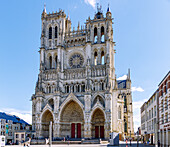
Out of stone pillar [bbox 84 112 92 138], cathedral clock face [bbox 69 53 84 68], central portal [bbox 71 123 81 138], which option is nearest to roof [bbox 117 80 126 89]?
cathedral clock face [bbox 69 53 84 68]

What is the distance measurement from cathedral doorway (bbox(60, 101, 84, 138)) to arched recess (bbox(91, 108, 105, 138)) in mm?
3173

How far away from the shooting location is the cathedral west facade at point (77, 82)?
60.6 metres

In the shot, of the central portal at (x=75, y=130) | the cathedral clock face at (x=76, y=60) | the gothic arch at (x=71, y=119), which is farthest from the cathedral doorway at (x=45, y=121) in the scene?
the cathedral clock face at (x=76, y=60)

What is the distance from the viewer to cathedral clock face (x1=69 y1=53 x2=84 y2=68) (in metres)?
67.1

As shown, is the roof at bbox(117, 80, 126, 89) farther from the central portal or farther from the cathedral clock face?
the central portal

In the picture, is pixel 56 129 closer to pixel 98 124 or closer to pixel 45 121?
pixel 45 121

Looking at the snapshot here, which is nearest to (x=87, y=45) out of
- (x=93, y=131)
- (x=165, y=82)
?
(x=93, y=131)

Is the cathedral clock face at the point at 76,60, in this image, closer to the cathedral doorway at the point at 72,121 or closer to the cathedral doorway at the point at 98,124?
the cathedral doorway at the point at 72,121

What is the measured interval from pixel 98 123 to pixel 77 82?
12.0 m

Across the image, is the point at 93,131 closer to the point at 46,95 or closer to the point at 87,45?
the point at 46,95

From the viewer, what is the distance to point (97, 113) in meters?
62.5

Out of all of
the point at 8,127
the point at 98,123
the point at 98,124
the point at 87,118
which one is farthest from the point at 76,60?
the point at 8,127

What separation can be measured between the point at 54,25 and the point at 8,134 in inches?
1409

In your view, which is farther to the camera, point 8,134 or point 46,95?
point 8,134
